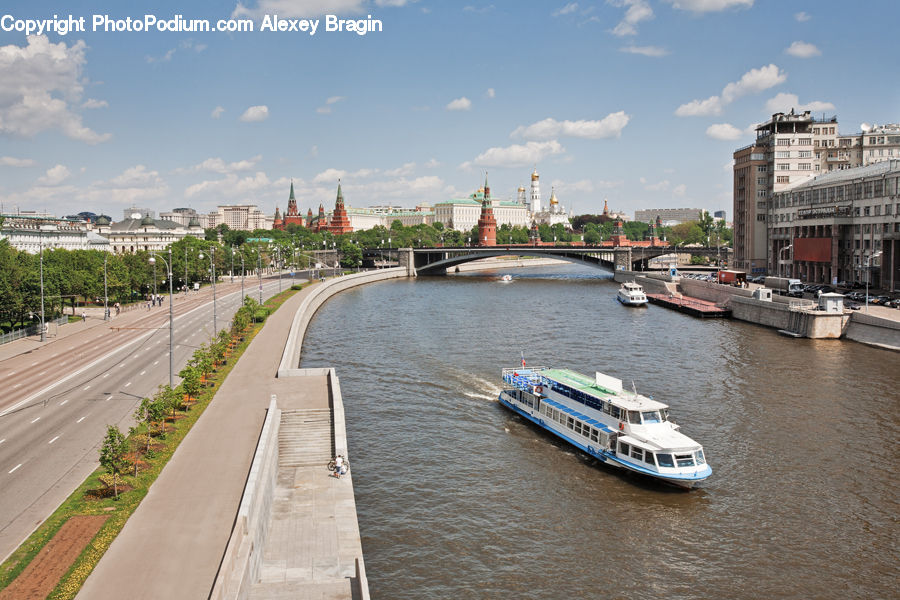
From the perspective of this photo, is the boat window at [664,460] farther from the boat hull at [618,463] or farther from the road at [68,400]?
the road at [68,400]

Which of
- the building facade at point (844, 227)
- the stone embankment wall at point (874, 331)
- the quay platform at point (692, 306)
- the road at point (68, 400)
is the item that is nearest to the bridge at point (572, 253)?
the building facade at point (844, 227)

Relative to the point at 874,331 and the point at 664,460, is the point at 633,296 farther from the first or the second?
the point at 664,460

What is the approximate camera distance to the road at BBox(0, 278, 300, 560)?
23.8 meters

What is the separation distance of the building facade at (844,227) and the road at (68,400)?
65521 mm

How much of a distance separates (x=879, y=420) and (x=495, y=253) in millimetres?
113932

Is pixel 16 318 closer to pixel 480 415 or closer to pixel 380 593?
pixel 480 415

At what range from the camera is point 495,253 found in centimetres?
15062

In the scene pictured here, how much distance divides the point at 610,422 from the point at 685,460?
4.47m

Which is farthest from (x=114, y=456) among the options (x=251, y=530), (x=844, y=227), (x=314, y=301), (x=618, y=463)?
(x=844, y=227)

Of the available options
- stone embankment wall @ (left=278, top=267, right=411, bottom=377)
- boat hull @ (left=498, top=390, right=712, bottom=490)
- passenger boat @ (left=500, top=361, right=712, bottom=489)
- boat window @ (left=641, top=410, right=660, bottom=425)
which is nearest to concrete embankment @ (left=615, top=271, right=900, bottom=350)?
passenger boat @ (left=500, top=361, right=712, bottom=489)

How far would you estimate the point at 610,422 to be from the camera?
110 feet

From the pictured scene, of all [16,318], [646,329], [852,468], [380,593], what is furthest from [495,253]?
[380,593]

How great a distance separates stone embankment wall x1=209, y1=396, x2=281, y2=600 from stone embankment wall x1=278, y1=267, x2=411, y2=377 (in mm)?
15529

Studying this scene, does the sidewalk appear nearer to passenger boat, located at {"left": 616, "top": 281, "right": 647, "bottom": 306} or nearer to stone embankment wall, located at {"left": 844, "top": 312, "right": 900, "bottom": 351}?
stone embankment wall, located at {"left": 844, "top": 312, "right": 900, "bottom": 351}
